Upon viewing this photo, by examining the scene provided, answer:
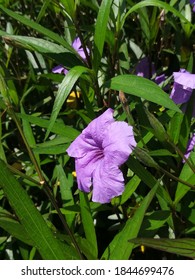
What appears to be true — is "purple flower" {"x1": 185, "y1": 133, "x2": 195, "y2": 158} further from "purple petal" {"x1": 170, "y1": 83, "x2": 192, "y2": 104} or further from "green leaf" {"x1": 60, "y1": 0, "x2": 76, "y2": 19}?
"green leaf" {"x1": 60, "y1": 0, "x2": 76, "y2": 19}

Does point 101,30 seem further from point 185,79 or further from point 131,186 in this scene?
point 131,186

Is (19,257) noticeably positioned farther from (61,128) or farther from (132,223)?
(132,223)

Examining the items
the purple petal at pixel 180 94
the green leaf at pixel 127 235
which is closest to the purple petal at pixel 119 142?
the green leaf at pixel 127 235

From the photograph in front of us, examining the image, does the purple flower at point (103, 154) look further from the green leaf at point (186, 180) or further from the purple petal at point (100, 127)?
the green leaf at point (186, 180)

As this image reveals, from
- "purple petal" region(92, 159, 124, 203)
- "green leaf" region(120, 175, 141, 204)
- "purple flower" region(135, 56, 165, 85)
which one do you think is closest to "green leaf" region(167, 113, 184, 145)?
"green leaf" region(120, 175, 141, 204)

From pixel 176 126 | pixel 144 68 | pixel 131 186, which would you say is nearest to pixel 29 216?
pixel 131 186

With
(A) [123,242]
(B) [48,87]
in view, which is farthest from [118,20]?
(A) [123,242]

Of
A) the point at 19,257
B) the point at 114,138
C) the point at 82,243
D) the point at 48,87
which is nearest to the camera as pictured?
the point at 114,138
